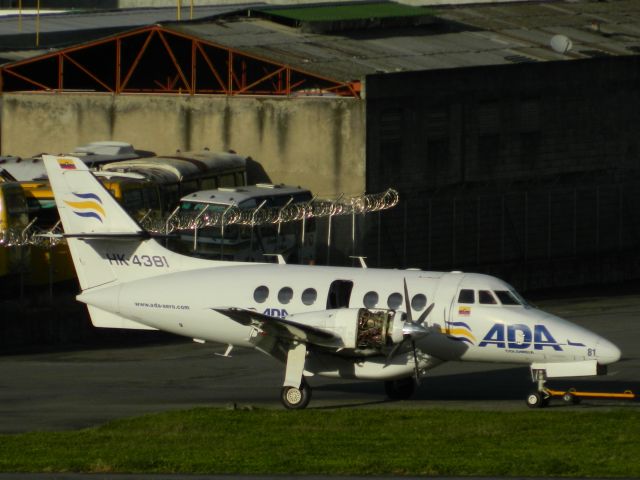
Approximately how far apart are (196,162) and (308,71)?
19.5 feet

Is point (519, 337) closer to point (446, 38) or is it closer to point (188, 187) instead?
point (188, 187)

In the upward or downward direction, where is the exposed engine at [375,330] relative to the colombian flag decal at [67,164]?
downward

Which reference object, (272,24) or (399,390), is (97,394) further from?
(272,24)

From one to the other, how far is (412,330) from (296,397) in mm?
2832

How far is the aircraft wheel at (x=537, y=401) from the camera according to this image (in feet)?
96.4

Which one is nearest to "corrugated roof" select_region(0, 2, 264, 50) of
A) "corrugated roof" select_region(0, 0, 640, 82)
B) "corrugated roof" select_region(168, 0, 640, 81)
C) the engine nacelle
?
"corrugated roof" select_region(0, 0, 640, 82)

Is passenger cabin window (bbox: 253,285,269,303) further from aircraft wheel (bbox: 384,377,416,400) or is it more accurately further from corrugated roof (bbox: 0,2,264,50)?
corrugated roof (bbox: 0,2,264,50)

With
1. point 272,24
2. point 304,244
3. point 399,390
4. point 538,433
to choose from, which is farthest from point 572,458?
point 272,24

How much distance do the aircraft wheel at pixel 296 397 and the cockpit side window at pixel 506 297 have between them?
164 inches

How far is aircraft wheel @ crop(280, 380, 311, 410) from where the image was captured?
29.4m

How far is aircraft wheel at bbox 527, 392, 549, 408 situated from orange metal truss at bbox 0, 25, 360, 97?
25.3 m

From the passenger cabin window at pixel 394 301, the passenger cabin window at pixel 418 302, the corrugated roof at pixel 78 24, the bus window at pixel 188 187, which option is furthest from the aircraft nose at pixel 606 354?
the corrugated roof at pixel 78 24

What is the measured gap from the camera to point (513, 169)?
2235 inches

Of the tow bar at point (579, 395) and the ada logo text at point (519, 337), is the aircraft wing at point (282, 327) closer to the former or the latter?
the ada logo text at point (519, 337)
